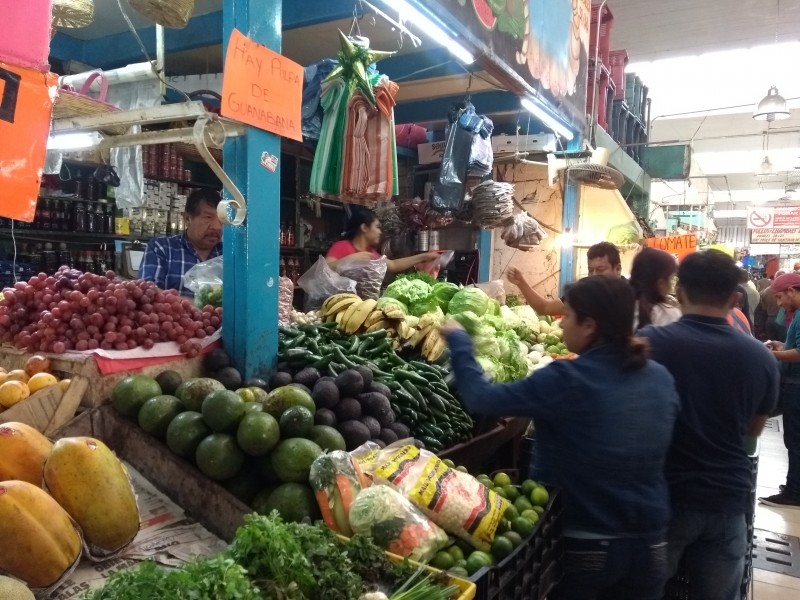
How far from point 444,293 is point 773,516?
345cm

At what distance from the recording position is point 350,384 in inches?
99.1

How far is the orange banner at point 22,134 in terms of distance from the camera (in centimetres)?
138

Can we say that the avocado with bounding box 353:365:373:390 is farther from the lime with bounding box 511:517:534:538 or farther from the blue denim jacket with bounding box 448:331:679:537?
the lime with bounding box 511:517:534:538

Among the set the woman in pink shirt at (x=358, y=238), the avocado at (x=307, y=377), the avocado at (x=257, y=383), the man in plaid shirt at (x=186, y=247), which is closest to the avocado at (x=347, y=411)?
the avocado at (x=307, y=377)

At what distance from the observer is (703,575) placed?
238 centimetres

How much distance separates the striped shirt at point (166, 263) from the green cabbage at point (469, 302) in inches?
74.4

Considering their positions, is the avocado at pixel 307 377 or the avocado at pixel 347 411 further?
the avocado at pixel 307 377

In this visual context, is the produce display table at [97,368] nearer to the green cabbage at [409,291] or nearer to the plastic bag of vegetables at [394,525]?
the plastic bag of vegetables at [394,525]

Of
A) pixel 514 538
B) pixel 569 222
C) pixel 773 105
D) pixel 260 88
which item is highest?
pixel 773 105

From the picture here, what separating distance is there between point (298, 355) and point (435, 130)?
5.33 meters

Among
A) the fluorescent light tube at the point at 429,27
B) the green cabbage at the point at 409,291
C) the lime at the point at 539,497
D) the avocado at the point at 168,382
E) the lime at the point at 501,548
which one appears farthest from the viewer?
the green cabbage at the point at 409,291

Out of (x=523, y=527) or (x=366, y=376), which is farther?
(x=366, y=376)

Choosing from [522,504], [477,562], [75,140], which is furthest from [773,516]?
[75,140]

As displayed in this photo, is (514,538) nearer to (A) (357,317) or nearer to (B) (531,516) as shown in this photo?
(B) (531,516)
